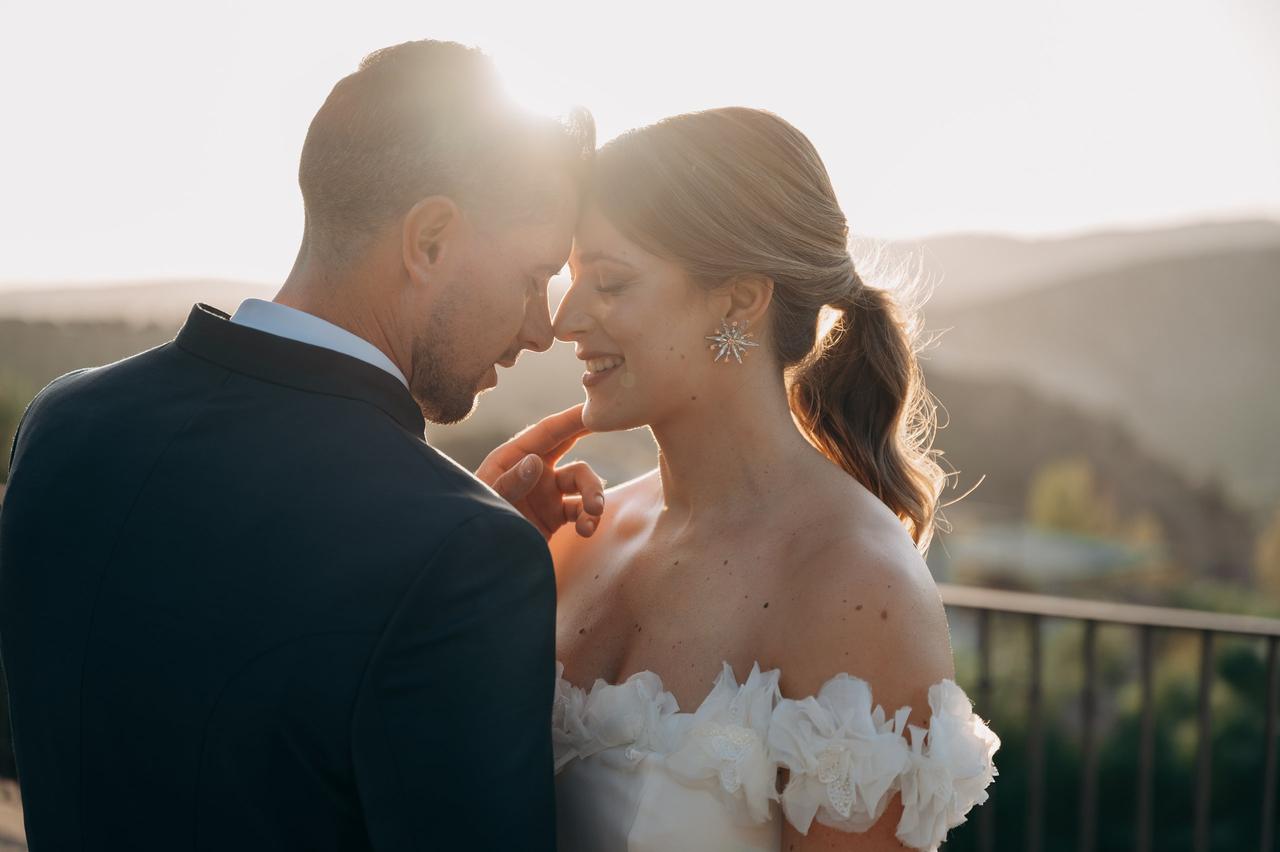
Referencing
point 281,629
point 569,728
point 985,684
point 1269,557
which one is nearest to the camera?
point 281,629

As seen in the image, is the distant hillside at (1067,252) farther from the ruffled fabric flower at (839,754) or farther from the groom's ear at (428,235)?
the groom's ear at (428,235)

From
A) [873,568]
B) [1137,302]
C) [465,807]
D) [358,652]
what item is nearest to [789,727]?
[873,568]

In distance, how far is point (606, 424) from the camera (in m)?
2.28

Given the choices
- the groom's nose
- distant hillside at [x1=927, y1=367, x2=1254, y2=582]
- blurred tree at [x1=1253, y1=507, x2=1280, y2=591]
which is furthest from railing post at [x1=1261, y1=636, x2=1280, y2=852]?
blurred tree at [x1=1253, y1=507, x2=1280, y2=591]

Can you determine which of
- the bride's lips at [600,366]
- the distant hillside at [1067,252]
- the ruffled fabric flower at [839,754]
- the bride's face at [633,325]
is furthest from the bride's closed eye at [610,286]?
→ the distant hillside at [1067,252]

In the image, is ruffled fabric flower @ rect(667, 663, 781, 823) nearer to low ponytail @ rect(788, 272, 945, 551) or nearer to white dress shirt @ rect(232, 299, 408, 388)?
low ponytail @ rect(788, 272, 945, 551)

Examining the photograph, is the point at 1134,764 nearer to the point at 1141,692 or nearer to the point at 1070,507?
the point at 1141,692

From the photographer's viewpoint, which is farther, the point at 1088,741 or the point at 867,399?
the point at 1088,741

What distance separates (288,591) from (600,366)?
109 centimetres

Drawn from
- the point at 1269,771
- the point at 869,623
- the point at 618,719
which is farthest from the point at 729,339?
the point at 1269,771

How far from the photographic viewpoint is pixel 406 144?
1.60 metres

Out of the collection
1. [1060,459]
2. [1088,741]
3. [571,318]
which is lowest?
[1060,459]

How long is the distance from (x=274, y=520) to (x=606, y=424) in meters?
1.04

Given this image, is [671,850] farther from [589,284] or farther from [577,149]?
[577,149]
